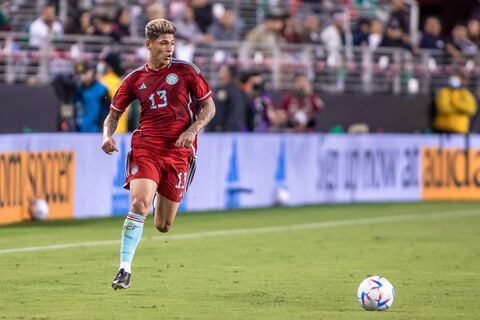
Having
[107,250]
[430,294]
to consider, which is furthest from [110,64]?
[430,294]

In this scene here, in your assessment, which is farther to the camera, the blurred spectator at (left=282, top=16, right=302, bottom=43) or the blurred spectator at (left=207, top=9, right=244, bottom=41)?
the blurred spectator at (left=282, top=16, right=302, bottom=43)

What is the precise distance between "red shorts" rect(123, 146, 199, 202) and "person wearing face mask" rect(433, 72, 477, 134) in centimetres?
1527

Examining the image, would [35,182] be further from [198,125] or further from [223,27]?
[223,27]

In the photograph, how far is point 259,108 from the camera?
74.5 ft

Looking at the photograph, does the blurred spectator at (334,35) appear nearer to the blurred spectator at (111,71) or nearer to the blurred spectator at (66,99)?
the blurred spectator at (111,71)

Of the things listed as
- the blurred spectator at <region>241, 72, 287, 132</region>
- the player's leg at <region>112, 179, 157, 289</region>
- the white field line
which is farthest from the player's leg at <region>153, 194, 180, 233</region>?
the blurred spectator at <region>241, 72, 287, 132</region>

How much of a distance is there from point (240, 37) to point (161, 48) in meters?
15.9

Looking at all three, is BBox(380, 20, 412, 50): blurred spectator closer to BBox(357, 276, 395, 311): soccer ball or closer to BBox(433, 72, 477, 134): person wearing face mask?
BBox(433, 72, 477, 134): person wearing face mask

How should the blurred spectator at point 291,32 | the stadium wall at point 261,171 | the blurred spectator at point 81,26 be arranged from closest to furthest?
the stadium wall at point 261,171
the blurred spectator at point 81,26
the blurred spectator at point 291,32

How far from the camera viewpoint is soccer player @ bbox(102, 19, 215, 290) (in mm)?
10758

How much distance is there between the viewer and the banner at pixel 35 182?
16.9 m

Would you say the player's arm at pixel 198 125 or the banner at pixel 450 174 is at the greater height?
the player's arm at pixel 198 125

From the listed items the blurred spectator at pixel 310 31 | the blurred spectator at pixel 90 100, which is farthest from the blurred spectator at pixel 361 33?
the blurred spectator at pixel 90 100

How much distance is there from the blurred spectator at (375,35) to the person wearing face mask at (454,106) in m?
2.00
